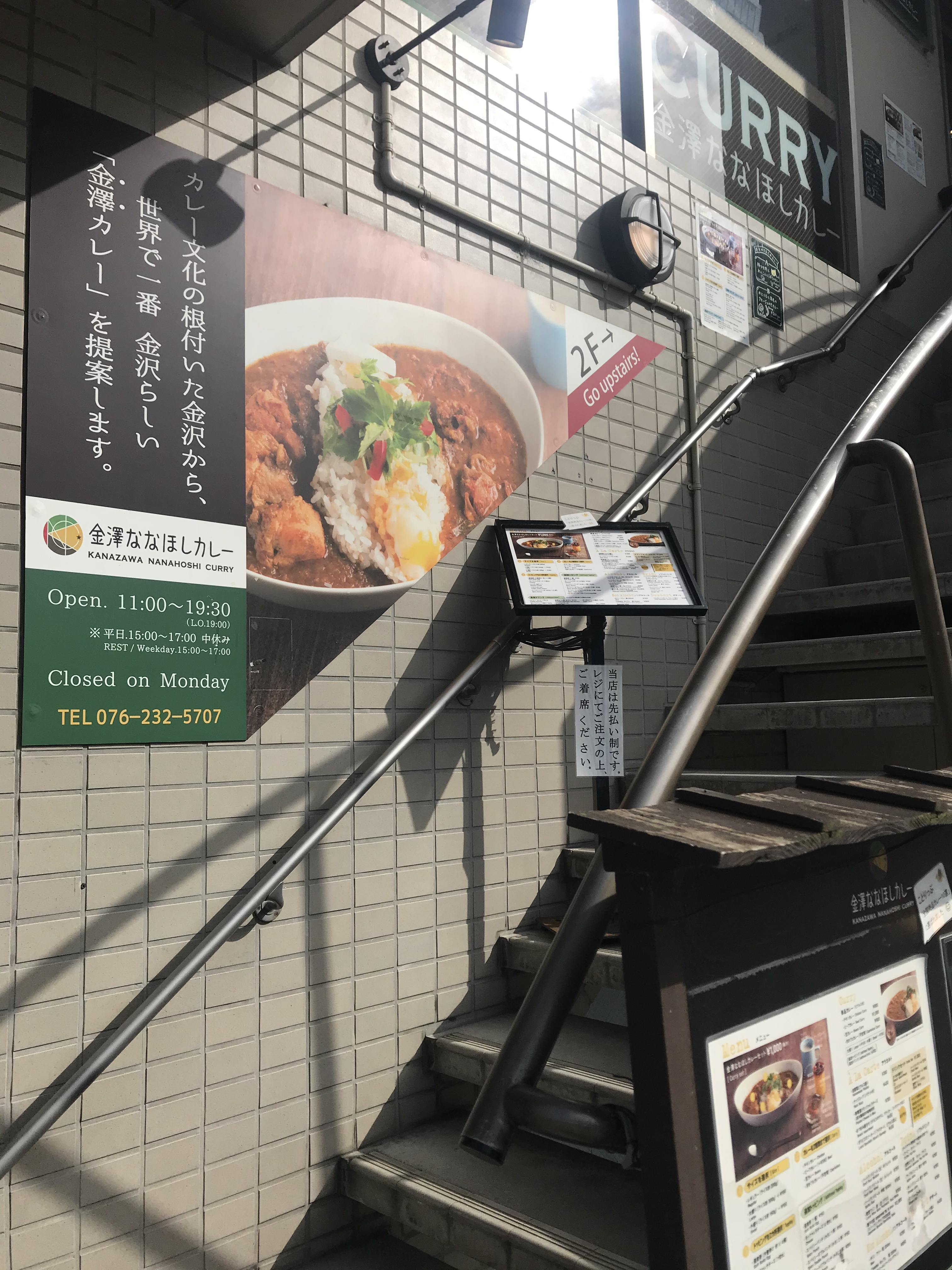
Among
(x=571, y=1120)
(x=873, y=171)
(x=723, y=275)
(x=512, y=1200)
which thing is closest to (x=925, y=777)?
(x=571, y=1120)

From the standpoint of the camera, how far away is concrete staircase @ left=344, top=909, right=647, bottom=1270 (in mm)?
1771

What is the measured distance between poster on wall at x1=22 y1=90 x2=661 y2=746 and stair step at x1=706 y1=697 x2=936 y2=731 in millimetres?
1005

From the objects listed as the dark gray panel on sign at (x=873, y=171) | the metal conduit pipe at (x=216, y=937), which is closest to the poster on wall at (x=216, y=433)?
the metal conduit pipe at (x=216, y=937)

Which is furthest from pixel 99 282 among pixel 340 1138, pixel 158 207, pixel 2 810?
pixel 340 1138

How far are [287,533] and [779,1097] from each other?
1667mm

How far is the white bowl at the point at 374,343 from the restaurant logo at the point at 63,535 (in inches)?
15.8

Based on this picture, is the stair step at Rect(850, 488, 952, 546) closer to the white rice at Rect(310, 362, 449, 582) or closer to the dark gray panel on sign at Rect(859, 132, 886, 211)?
the dark gray panel on sign at Rect(859, 132, 886, 211)

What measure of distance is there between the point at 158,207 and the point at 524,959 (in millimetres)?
2049

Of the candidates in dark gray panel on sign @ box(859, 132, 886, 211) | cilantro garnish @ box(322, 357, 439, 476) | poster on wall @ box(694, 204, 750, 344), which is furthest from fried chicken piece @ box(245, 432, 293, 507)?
dark gray panel on sign @ box(859, 132, 886, 211)

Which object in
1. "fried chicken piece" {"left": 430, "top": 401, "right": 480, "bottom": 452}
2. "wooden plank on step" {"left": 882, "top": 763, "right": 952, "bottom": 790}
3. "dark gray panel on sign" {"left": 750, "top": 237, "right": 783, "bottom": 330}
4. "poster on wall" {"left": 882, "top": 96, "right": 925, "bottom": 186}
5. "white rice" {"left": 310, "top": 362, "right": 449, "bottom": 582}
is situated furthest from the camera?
"poster on wall" {"left": 882, "top": 96, "right": 925, "bottom": 186}

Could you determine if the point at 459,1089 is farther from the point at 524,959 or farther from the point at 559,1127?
the point at 559,1127

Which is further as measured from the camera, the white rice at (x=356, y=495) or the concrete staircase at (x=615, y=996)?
the white rice at (x=356, y=495)

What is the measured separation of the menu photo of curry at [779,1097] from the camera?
39.1 inches

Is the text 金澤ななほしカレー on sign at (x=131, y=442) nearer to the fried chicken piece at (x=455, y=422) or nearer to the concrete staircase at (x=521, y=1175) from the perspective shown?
the fried chicken piece at (x=455, y=422)
